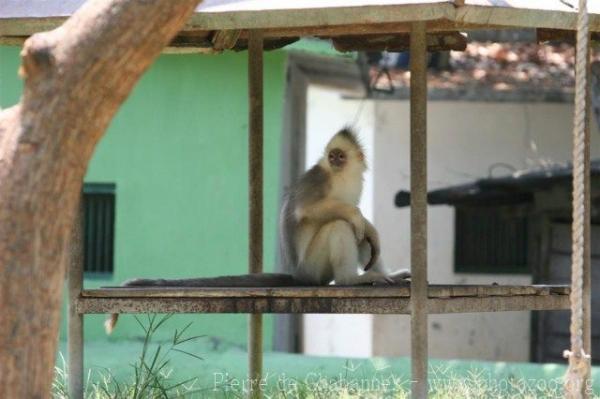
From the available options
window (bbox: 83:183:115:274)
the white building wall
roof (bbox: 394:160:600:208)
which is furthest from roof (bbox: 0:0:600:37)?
the white building wall

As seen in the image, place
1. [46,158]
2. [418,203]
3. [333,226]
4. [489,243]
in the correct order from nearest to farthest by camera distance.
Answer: [46,158] < [418,203] < [333,226] < [489,243]

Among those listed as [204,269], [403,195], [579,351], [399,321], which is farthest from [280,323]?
[579,351]

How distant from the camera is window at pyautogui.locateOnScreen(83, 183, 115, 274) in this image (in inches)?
551

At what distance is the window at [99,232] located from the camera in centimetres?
1398

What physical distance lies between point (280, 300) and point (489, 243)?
10510 mm

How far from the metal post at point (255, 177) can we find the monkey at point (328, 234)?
226 millimetres

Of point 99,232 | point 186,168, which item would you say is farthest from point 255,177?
point 99,232

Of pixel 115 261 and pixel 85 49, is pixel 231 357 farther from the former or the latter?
pixel 85 49

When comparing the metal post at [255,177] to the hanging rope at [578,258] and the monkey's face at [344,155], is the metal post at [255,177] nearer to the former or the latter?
the monkey's face at [344,155]

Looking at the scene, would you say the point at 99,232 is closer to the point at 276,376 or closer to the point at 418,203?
the point at 276,376

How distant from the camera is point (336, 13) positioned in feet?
23.5

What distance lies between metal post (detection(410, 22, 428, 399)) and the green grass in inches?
29.0

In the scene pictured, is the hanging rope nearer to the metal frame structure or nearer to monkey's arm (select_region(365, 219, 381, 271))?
the metal frame structure

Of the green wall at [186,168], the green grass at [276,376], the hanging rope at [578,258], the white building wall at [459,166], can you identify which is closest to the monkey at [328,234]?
the green grass at [276,376]
